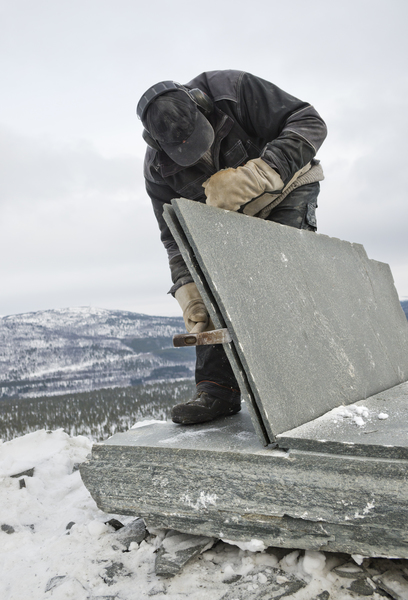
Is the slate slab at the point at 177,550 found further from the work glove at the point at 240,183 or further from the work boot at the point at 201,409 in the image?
the work glove at the point at 240,183

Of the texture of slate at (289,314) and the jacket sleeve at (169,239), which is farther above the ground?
the jacket sleeve at (169,239)

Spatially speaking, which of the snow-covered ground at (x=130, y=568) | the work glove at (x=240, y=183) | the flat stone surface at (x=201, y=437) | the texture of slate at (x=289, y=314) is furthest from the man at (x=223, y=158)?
the snow-covered ground at (x=130, y=568)

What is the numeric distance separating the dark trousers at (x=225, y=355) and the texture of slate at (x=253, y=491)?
437mm

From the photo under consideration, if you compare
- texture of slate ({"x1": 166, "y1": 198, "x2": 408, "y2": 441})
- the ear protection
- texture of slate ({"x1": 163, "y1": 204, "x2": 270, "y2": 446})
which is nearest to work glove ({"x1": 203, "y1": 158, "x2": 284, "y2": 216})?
texture of slate ({"x1": 166, "y1": 198, "x2": 408, "y2": 441})

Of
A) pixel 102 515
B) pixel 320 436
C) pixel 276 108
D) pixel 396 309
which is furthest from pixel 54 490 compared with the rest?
pixel 396 309

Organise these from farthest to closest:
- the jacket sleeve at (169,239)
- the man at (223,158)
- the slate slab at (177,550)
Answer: the jacket sleeve at (169,239) < the man at (223,158) < the slate slab at (177,550)

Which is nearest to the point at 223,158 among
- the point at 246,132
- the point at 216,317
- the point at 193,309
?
the point at 246,132

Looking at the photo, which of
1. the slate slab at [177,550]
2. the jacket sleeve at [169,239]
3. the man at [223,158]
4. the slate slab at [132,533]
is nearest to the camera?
the slate slab at [177,550]

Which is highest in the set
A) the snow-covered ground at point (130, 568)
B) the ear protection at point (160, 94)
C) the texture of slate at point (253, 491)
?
the ear protection at point (160, 94)

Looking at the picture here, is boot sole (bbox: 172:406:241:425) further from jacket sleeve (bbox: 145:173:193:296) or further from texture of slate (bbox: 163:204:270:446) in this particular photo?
jacket sleeve (bbox: 145:173:193:296)

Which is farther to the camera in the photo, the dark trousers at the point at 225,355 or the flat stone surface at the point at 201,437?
the dark trousers at the point at 225,355

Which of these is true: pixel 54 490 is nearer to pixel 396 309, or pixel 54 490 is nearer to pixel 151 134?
pixel 151 134

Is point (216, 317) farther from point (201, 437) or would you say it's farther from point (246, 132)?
point (246, 132)

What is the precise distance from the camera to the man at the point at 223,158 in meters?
2.01
